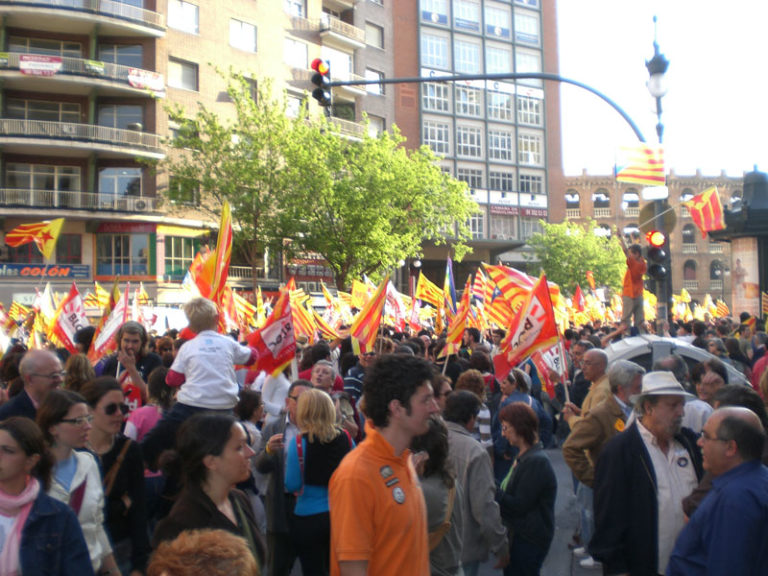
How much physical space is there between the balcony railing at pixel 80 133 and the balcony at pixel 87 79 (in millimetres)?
1705

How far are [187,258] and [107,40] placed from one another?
1093 centimetres

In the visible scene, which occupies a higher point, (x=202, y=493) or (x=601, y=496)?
(x=202, y=493)

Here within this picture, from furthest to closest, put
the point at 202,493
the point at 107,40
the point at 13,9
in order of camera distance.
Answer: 1. the point at 107,40
2. the point at 13,9
3. the point at 202,493

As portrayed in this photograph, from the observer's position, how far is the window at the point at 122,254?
3675cm

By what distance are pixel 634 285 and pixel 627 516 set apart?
851cm

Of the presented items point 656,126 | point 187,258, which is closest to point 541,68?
point 187,258

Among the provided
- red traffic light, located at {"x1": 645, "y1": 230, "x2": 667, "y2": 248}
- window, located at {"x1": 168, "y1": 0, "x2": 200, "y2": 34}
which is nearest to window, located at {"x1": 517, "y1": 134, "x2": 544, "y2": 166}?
window, located at {"x1": 168, "y1": 0, "x2": 200, "y2": 34}

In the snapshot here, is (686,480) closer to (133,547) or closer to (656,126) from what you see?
(133,547)

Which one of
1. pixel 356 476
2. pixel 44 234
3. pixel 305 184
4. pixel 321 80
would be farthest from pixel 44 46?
pixel 356 476

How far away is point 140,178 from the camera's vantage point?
37.3m

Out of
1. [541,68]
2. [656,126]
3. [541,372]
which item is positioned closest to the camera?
[541,372]

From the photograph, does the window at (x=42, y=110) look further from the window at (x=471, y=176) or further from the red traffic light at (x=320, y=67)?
the red traffic light at (x=320, y=67)

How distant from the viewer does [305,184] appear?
35.0m

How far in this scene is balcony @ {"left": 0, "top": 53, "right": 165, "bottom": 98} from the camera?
33875 millimetres
